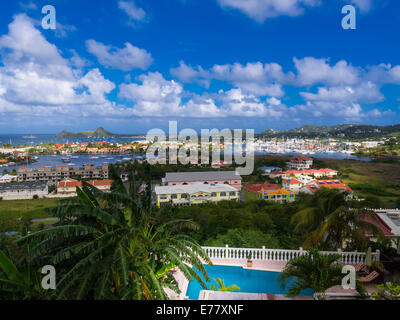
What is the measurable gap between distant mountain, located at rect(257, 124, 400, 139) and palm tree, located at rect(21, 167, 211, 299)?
77.1 m

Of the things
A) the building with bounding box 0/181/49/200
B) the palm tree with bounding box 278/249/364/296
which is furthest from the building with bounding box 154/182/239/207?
the building with bounding box 0/181/49/200

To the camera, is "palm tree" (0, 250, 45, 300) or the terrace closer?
"palm tree" (0, 250, 45, 300)

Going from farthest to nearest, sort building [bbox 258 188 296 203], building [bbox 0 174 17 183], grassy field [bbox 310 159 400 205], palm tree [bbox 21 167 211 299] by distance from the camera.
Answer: building [bbox 0 174 17 183]
grassy field [bbox 310 159 400 205]
building [bbox 258 188 296 203]
palm tree [bbox 21 167 211 299]

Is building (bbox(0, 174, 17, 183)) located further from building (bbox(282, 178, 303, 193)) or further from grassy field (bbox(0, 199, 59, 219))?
building (bbox(282, 178, 303, 193))

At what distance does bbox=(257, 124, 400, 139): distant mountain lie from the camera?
236 ft

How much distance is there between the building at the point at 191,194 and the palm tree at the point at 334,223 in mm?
17878

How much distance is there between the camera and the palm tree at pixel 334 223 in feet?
17.8

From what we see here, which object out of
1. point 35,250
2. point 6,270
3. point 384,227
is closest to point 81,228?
point 35,250

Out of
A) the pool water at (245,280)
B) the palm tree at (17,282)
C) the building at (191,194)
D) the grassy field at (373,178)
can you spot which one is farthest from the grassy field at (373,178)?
the palm tree at (17,282)

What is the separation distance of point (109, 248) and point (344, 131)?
104 metres

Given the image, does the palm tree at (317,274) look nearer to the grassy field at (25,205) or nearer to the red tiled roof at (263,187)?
the red tiled roof at (263,187)

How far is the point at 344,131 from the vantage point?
300 ft
